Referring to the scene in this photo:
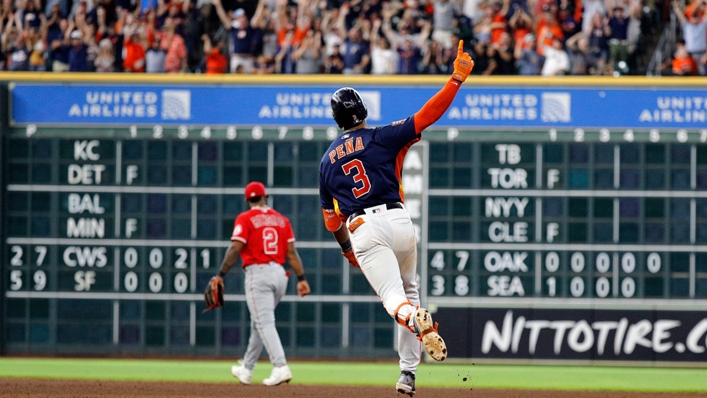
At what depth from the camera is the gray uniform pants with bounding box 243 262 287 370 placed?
11.3m

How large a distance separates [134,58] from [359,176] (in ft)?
30.7

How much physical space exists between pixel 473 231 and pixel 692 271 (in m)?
3.07

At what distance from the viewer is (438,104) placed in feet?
26.0

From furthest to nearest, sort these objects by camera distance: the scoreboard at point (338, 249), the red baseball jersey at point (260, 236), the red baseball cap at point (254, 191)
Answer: the scoreboard at point (338, 249) → the red baseball cap at point (254, 191) → the red baseball jersey at point (260, 236)

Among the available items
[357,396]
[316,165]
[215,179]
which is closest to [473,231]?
[316,165]

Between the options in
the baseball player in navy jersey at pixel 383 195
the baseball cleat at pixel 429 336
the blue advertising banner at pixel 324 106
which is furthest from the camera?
the blue advertising banner at pixel 324 106

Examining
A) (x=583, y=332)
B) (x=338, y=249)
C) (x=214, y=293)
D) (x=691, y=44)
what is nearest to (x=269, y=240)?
(x=214, y=293)

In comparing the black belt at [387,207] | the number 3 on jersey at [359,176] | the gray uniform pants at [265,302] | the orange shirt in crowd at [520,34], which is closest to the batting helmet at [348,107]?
the number 3 on jersey at [359,176]

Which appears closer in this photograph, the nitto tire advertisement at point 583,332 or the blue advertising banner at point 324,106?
the nitto tire advertisement at point 583,332

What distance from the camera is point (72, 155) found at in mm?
15328

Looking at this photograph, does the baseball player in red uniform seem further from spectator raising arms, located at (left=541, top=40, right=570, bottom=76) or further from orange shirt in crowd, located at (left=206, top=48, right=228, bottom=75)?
spectator raising arms, located at (left=541, top=40, right=570, bottom=76)

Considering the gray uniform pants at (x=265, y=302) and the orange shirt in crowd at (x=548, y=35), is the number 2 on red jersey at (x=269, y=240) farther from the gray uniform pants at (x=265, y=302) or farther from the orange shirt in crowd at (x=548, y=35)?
the orange shirt in crowd at (x=548, y=35)

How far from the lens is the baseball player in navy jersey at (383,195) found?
8.02 m

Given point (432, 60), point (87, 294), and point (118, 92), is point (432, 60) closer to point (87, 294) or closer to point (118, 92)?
point (118, 92)
